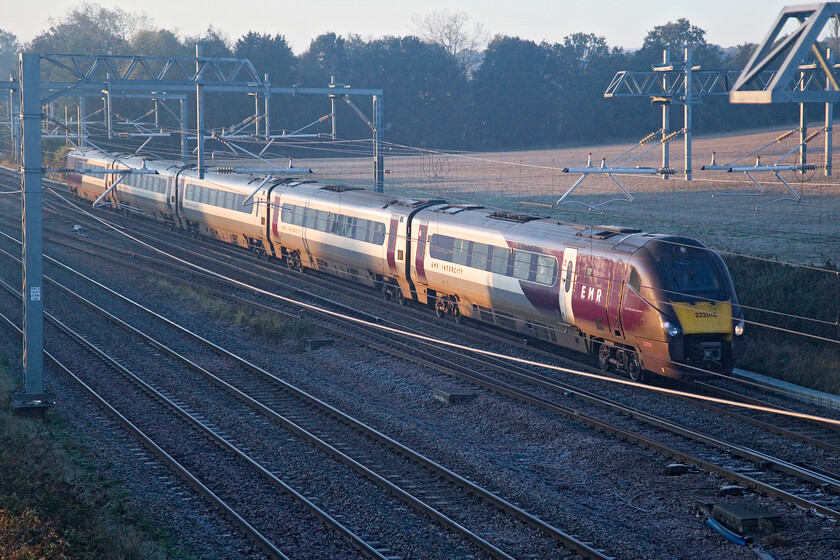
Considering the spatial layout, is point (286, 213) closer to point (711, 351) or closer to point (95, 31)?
point (711, 351)

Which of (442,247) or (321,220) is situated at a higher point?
(321,220)

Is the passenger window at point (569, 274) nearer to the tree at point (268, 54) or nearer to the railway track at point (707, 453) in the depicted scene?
the railway track at point (707, 453)

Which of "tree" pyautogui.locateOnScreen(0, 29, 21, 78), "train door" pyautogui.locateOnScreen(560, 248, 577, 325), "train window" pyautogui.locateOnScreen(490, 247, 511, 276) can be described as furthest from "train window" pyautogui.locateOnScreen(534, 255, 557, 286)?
"tree" pyautogui.locateOnScreen(0, 29, 21, 78)

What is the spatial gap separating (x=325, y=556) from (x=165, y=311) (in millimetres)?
16979

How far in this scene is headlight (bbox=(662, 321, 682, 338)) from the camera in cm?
1709

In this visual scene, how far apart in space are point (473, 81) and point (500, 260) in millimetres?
77390

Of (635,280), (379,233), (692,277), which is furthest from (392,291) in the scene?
(692,277)

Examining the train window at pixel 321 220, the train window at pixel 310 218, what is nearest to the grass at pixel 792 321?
the train window at pixel 321 220

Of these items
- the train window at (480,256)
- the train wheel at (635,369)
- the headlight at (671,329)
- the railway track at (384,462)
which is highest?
the train window at (480,256)

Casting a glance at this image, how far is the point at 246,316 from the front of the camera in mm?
24859

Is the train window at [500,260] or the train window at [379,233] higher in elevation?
the train window at [379,233]

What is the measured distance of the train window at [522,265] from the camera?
20.8m

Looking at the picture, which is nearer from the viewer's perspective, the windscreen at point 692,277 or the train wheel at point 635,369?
the windscreen at point 692,277

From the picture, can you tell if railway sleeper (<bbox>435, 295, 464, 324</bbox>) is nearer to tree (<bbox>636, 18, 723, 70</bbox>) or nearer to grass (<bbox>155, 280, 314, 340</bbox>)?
grass (<bbox>155, 280, 314, 340</bbox>)
